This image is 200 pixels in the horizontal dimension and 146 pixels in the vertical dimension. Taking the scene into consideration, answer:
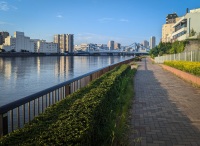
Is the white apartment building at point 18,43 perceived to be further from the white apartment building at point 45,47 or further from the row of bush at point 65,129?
the row of bush at point 65,129

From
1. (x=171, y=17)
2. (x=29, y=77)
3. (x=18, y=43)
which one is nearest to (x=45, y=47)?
(x=18, y=43)

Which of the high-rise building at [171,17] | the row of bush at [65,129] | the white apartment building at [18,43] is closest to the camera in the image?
the row of bush at [65,129]

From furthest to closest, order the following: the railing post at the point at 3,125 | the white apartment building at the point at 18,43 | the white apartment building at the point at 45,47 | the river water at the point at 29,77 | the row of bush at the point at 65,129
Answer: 1. the white apartment building at the point at 45,47
2. the white apartment building at the point at 18,43
3. the river water at the point at 29,77
4. the railing post at the point at 3,125
5. the row of bush at the point at 65,129

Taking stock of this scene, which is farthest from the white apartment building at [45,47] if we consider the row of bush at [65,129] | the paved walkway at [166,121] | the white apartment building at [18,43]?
the row of bush at [65,129]

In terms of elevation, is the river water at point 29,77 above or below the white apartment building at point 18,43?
below

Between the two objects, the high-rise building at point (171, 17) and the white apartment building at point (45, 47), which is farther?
the white apartment building at point (45, 47)

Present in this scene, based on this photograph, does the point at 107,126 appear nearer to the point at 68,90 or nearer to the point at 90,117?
the point at 90,117

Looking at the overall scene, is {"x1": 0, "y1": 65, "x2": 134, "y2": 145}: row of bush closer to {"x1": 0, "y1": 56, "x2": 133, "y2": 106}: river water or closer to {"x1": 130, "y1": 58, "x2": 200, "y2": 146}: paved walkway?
{"x1": 130, "y1": 58, "x2": 200, "y2": 146}: paved walkway

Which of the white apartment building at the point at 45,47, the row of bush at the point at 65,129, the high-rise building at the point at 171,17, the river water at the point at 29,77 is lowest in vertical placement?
the river water at the point at 29,77

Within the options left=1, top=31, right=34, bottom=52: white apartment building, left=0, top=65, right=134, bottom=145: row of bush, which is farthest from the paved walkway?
left=1, top=31, right=34, bottom=52: white apartment building

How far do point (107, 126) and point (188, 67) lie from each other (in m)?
12.6

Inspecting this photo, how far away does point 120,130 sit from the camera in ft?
16.1

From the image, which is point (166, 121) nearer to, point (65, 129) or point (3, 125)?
point (65, 129)

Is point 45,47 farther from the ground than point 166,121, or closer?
farther from the ground
